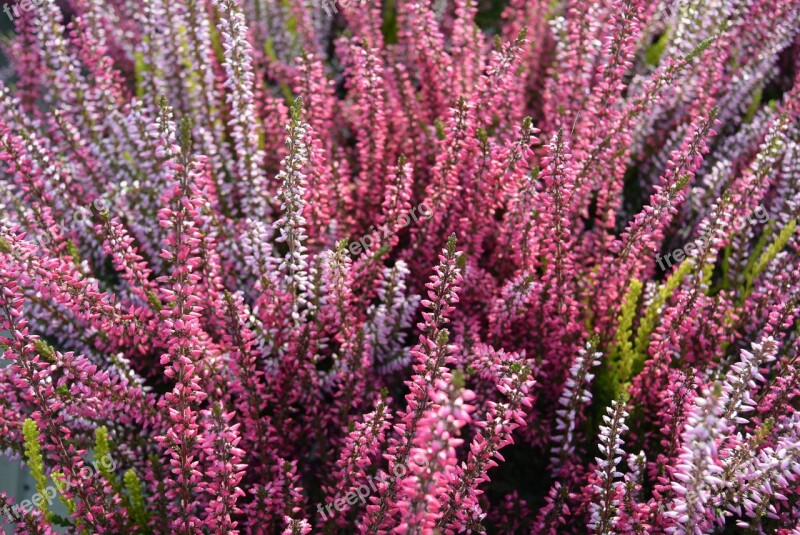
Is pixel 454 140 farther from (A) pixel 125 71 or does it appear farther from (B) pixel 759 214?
Result: (A) pixel 125 71

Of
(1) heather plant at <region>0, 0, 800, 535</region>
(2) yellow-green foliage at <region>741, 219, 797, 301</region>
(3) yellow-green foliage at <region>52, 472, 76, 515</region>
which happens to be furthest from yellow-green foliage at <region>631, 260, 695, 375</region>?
(3) yellow-green foliage at <region>52, 472, 76, 515</region>

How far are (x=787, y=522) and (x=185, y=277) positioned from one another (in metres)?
1.82

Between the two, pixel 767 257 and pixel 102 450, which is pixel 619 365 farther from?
pixel 102 450

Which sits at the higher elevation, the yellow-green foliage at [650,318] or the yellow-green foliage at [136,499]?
the yellow-green foliage at [650,318]

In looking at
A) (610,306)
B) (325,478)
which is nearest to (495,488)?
(325,478)

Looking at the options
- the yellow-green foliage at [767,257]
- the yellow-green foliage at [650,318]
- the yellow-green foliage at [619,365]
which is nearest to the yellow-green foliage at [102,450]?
the yellow-green foliage at [619,365]

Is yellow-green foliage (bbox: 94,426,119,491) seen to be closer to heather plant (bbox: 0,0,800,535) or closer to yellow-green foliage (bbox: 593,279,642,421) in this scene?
heather plant (bbox: 0,0,800,535)

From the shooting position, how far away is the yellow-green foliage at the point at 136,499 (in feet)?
6.77

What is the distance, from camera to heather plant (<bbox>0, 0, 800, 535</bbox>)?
6.07 ft

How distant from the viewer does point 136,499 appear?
2.13 m

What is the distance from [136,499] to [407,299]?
1.09m

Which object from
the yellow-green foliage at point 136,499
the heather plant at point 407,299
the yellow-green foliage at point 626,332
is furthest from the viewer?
the yellow-green foliage at point 626,332

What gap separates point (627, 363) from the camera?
243cm

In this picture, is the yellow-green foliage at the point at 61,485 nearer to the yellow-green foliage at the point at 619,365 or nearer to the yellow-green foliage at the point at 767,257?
the yellow-green foliage at the point at 619,365
